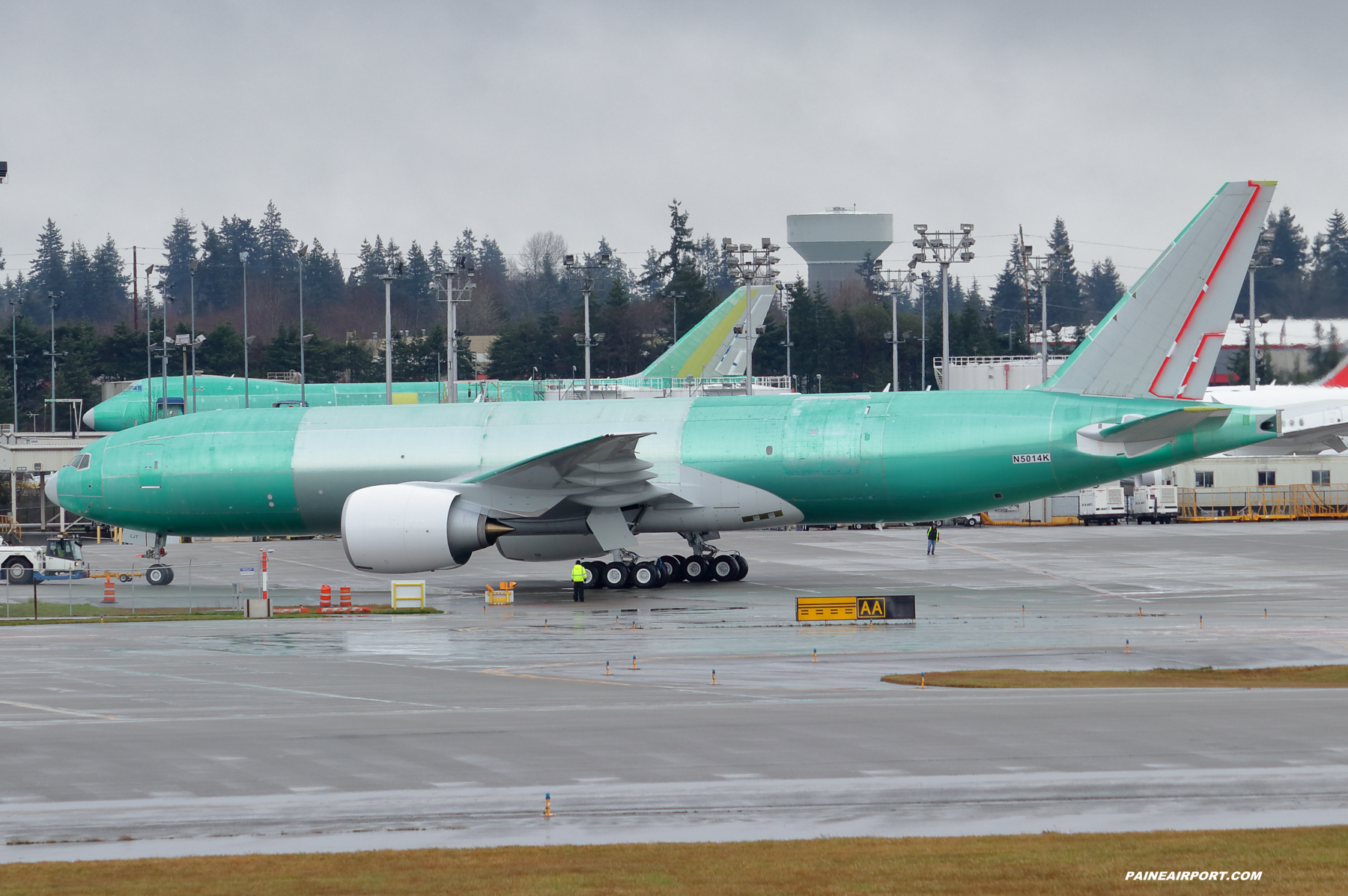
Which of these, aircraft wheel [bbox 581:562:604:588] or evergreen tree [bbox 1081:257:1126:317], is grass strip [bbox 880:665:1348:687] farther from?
evergreen tree [bbox 1081:257:1126:317]

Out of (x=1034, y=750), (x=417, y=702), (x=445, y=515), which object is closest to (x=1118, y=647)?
(x=1034, y=750)

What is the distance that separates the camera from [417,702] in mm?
18219

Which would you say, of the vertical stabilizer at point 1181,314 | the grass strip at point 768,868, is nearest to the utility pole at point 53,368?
the vertical stabilizer at point 1181,314

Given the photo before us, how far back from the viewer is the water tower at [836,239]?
5984 inches

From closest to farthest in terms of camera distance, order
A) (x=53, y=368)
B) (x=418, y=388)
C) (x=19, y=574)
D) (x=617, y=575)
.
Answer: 1. (x=617, y=575)
2. (x=19, y=574)
3. (x=418, y=388)
4. (x=53, y=368)

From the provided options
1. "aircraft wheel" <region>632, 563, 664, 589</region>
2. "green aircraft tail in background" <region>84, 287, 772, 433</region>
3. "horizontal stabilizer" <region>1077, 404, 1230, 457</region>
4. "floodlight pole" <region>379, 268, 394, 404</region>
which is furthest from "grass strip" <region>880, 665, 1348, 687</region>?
"green aircraft tail in background" <region>84, 287, 772, 433</region>

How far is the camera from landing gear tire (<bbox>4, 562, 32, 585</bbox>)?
134ft

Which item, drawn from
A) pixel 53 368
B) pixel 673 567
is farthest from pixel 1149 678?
pixel 53 368

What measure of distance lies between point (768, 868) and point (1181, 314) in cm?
2582

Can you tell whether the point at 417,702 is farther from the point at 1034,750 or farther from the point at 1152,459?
the point at 1152,459

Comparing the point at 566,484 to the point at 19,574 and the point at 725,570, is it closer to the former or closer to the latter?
the point at 725,570

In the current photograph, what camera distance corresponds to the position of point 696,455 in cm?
3469

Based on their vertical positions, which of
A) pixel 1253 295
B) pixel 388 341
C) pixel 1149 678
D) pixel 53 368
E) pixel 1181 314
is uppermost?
pixel 53 368

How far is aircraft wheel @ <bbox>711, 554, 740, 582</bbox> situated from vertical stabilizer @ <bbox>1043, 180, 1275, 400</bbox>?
8914 mm
